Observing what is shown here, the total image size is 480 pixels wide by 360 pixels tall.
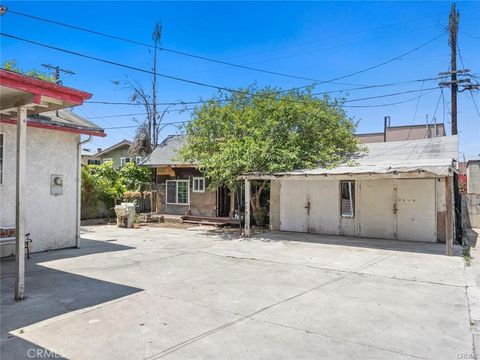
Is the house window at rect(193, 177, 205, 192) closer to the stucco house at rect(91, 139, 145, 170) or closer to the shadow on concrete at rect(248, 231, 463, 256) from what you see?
the shadow on concrete at rect(248, 231, 463, 256)

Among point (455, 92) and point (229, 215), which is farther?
point (229, 215)

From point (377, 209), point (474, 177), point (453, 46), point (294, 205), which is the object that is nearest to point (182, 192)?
point (294, 205)

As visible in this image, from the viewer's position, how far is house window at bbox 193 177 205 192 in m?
18.8

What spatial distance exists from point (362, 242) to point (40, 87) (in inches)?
405

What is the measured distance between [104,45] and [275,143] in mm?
7515

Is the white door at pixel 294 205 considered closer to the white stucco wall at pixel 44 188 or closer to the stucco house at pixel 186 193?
the stucco house at pixel 186 193

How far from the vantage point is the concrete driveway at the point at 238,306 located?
4020mm

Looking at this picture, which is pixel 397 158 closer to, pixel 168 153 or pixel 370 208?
pixel 370 208

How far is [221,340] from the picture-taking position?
420 centimetres

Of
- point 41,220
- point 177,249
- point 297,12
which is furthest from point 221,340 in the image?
point 297,12

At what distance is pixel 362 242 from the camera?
39.8 ft

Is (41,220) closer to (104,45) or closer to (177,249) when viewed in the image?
(177,249)

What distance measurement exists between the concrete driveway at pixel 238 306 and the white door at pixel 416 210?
2.37 meters

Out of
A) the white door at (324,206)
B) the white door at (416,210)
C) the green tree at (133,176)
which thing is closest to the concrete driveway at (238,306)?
the white door at (416,210)
